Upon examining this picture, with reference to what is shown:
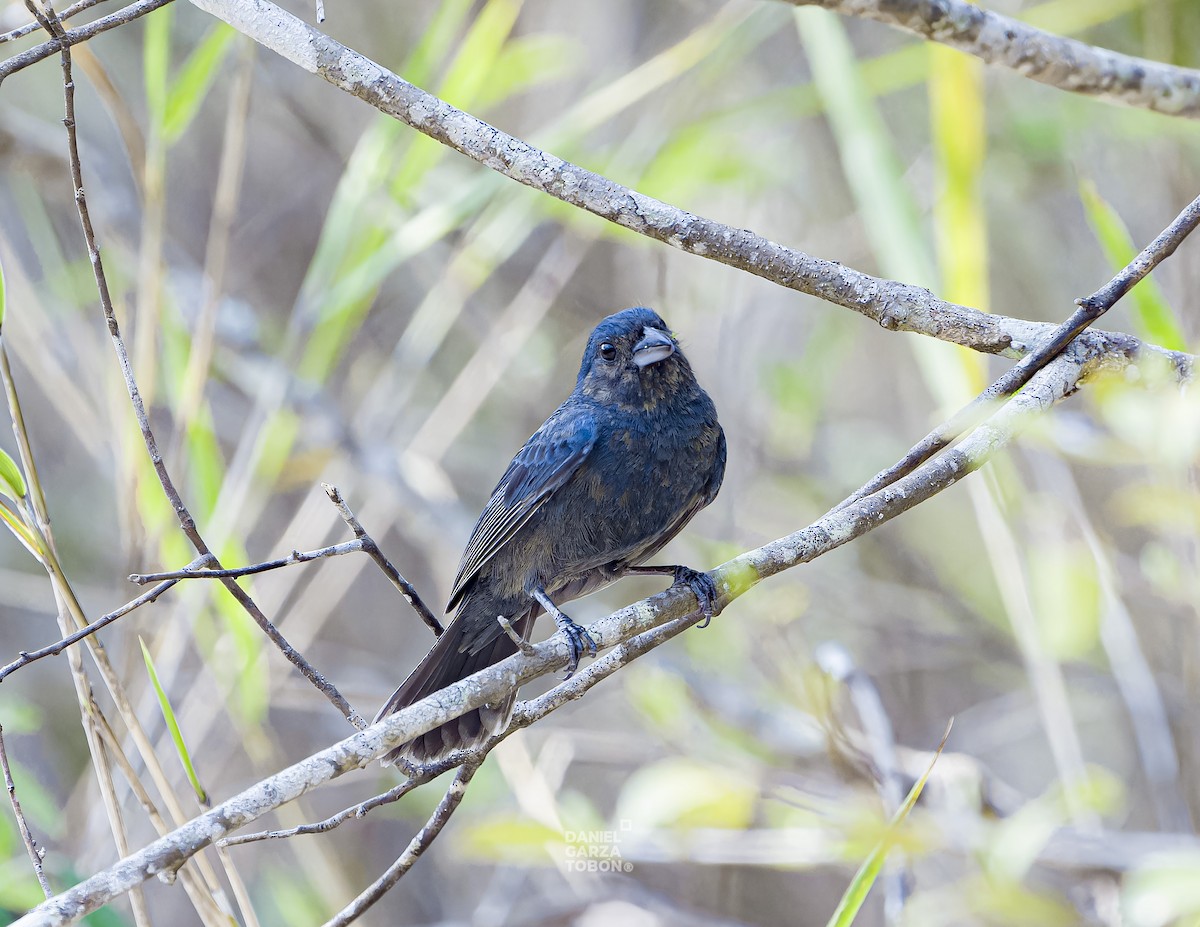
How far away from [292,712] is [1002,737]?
3.76 m

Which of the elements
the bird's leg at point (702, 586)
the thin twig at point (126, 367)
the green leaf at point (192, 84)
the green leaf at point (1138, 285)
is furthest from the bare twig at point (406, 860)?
the green leaf at point (192, 84)

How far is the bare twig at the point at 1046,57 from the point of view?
215 cm

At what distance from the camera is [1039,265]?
5375 mm

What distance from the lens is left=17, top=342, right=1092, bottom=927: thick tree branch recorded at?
1555mm

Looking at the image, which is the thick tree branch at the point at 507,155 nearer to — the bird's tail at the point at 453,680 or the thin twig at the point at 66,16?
the thin twig at the point at 66,16

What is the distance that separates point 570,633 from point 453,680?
2.70ft

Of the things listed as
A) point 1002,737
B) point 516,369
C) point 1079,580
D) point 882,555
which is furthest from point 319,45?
point 1002,737

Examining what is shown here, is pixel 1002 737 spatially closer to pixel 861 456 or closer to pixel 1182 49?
pixel 861 456

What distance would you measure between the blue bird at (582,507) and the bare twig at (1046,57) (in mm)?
1302

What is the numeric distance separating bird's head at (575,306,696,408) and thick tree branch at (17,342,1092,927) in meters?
0.93

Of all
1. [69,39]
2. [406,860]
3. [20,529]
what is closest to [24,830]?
[20,529]

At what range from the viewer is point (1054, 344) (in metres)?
2.09

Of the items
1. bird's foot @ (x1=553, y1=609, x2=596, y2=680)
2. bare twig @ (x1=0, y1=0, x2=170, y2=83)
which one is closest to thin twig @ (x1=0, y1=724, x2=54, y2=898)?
bird's foot @ (x1=553, y1=609, x2=596, y2=680)

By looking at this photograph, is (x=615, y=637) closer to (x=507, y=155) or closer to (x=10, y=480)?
(x=507, y=155)
